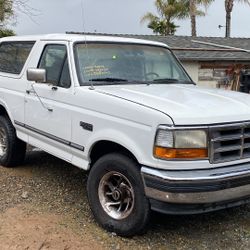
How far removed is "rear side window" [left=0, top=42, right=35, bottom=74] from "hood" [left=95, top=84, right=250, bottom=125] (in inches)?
72.4

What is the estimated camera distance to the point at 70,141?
16.9ft

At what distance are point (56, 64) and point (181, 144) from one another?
2.20 m

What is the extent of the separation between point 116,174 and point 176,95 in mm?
1001

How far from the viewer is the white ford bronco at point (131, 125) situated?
13.2ft

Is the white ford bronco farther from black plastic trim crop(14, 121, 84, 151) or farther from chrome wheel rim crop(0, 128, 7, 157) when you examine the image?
chrome wheel rim crop(0, 128, 7, 157)

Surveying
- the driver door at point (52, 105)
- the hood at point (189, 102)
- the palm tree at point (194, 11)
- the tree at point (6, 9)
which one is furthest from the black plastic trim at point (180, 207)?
the palm tree at point (194, 11)

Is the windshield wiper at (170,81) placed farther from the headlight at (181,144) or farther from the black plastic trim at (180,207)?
the black plastic trim at (180,207)

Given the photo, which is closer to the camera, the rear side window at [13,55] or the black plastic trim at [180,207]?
the black plastic trim at [180,207]

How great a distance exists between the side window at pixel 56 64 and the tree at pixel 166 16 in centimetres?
3191

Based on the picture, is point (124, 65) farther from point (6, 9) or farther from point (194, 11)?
point (194, 11)

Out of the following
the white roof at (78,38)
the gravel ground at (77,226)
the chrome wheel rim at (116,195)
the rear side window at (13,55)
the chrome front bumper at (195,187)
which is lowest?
the gravel ground at (77,226)

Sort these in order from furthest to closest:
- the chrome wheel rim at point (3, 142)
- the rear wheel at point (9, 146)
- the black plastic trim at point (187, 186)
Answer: the chrome wheel rim at point (3, 142)
the rear wheel at point (9, 146)
the black plastic trim at point (187, 186)

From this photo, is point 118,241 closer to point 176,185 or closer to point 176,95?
point 176,185

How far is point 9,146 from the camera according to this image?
21.9ft
